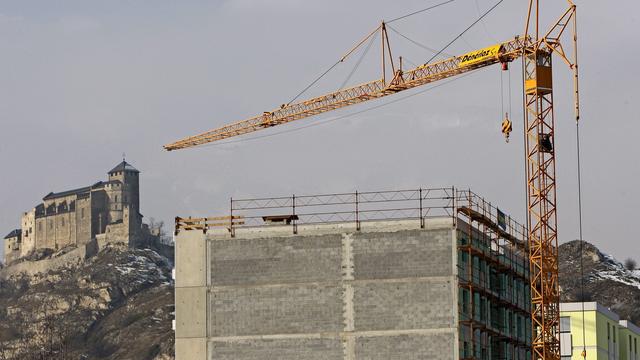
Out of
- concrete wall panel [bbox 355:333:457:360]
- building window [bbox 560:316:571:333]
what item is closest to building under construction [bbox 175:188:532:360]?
concrete wall panel [bbox 355:333:457:360]

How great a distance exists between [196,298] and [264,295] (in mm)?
4356

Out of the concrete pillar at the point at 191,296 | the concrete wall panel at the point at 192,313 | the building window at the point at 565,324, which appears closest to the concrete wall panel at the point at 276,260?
the concrete pillar at the point at 191,296

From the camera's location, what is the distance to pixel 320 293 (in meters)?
83.4

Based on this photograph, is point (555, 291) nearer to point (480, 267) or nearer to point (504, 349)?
point (504, 349)

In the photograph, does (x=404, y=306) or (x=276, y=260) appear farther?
(x=276, y=260)

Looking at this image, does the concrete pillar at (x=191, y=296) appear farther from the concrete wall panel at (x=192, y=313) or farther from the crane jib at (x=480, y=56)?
the crane jib at (x=480, y=56)

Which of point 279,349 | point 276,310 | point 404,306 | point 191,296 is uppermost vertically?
point 191,296

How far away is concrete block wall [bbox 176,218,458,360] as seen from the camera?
81938 millimetres

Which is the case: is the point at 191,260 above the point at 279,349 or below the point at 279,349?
above

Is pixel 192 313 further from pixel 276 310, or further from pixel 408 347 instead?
pixel 408 347

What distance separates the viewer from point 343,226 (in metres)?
84.1

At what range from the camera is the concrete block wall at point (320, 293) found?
8194cm

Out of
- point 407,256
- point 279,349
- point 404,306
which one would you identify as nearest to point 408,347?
point 404,306

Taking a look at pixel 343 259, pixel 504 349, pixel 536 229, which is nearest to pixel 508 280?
pixel 504 349
